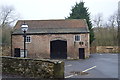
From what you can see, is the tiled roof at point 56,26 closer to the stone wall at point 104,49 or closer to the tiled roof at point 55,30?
the tiled roof at point 55,30

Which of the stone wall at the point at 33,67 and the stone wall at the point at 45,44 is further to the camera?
the stone wall at the point at 45,44

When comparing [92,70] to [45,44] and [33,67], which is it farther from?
[45,44]

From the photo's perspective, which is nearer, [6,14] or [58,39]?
[58,39]

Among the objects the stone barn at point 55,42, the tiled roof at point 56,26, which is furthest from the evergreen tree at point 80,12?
the stone barn at point 55,42

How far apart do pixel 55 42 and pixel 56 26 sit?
3.05 metres

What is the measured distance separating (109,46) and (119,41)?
3272 mm

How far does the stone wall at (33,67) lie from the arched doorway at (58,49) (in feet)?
53.7

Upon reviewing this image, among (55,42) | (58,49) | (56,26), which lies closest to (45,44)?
(55,42)

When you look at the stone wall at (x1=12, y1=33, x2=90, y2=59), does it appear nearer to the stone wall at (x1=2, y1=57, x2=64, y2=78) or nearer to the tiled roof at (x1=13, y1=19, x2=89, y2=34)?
the tiled roof at (x1=13, y1=19, x2=89, y2=34)

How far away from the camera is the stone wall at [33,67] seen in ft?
31.6

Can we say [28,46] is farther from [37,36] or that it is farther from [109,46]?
[109,46]

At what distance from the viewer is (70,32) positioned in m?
27.4

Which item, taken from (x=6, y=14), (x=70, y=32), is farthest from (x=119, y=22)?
(x=6, y=14)

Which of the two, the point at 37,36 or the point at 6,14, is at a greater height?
the point at 6,14
